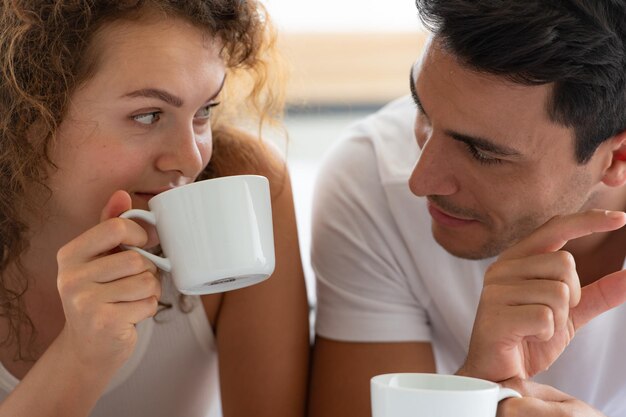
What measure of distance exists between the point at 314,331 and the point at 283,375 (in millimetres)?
159

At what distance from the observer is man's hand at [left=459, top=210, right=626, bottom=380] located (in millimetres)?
1088

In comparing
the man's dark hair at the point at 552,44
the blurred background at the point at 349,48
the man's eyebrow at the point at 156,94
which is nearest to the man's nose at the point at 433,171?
the man's dark hair at the point at 552,44

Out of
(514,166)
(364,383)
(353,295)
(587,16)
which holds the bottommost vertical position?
(364,383)

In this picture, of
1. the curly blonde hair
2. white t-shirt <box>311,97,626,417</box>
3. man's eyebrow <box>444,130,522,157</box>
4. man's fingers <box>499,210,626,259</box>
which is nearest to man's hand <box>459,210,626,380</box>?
man's fingers <box>499,210,626,259</box>

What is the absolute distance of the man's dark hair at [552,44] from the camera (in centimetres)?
114

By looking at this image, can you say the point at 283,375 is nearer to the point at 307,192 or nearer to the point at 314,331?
the point at 314,331

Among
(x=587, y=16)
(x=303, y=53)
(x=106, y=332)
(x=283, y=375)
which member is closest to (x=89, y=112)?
(x=106, y=332)

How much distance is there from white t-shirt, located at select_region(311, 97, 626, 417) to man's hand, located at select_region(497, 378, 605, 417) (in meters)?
0.35

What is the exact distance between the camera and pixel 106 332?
A: 104cm

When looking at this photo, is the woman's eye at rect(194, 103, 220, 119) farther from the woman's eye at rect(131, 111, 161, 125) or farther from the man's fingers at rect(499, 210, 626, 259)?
the man's fingers at rect(499, 210, 626, 259)

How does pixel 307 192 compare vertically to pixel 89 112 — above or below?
below

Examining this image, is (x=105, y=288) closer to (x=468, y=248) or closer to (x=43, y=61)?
(x=43, y=61)

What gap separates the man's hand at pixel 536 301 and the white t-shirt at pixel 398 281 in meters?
0.27

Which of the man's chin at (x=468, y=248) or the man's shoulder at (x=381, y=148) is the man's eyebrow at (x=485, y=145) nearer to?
the man's chin at (x=468, y=248)
